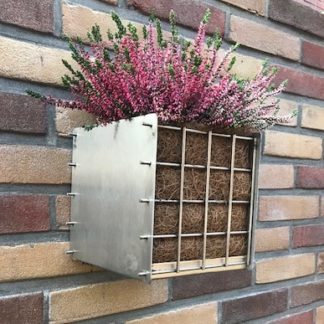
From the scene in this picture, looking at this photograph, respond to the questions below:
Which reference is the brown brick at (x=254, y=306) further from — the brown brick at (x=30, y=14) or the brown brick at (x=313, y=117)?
the brown brick at (x=30, y=14)

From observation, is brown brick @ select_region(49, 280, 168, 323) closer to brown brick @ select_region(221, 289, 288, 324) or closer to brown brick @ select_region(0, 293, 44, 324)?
brown brick @ select_region(0, 293, 44, 324)

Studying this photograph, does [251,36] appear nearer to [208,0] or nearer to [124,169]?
[208,0]

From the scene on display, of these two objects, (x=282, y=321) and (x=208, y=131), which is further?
(x=282, y=321)

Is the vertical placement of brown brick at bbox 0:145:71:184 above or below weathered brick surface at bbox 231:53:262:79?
below

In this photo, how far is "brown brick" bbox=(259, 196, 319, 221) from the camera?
1.22m

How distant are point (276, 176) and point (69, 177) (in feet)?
1.87

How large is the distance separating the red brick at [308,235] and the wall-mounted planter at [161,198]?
484 mm

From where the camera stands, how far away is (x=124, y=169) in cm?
77

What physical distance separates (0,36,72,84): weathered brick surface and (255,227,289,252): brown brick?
0.63 metres

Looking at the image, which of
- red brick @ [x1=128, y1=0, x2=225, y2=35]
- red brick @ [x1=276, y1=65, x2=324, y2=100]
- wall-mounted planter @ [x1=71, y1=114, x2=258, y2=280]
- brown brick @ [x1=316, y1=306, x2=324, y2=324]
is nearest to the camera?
wall-mounted planter @ [x1=71, y1=114, x2=258, y2=280]

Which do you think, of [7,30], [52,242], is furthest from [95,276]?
[7,30]

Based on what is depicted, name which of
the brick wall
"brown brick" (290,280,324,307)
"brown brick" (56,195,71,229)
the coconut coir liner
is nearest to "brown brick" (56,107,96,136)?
the brick wall

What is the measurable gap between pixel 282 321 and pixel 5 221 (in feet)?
2.60

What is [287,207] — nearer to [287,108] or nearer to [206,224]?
[287,108]
